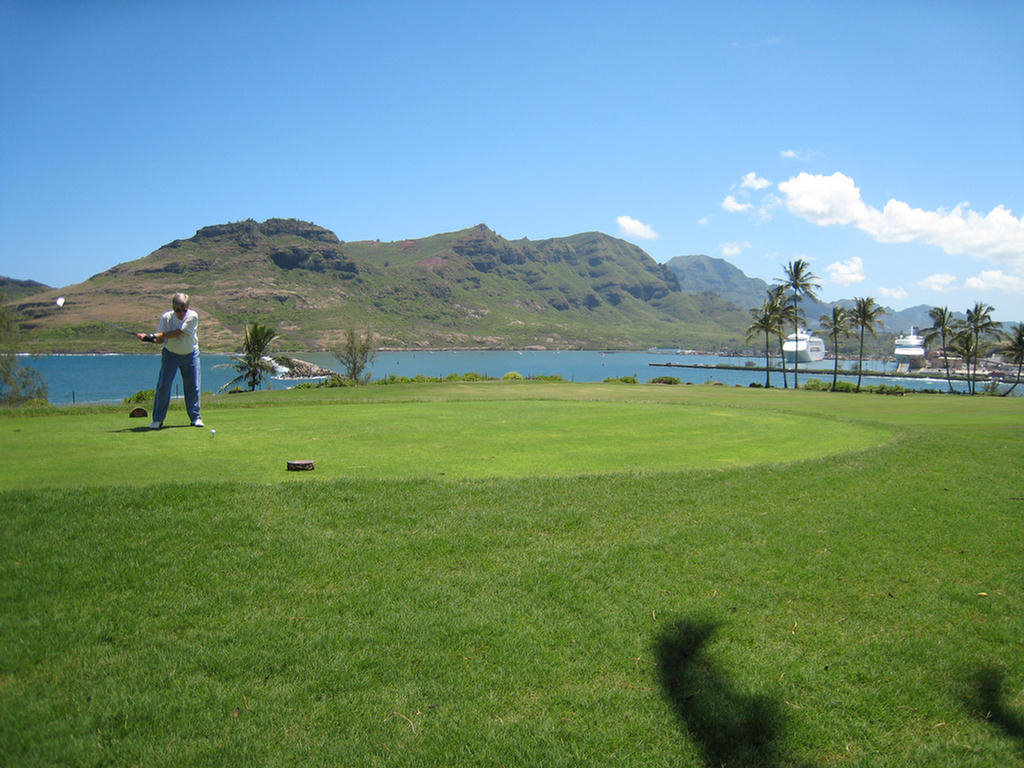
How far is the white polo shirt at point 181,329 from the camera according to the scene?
1112 centimetres

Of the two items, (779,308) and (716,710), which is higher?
(779,308)

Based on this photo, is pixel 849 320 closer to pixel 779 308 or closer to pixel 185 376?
pixel 779 308

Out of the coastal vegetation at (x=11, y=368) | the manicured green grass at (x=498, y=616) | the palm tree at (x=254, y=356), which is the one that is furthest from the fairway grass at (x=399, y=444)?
the coastal vegetation at (x=11, y=368)

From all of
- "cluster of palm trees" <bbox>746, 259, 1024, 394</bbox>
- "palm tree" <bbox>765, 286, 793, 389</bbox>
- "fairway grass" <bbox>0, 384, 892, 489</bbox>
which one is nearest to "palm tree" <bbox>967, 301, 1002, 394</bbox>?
"cluster of palm trees" <bbox>746, 259, 1024, 394</bbox>

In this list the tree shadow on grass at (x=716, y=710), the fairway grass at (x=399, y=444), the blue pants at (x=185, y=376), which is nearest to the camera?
the tree shadow on grass at (x=716, y=710)

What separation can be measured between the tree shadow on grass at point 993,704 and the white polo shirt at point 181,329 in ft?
39.1

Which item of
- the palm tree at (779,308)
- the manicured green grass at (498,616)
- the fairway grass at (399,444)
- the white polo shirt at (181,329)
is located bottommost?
the manicured green grass at (498,616)

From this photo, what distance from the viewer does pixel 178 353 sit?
1131 centimetres

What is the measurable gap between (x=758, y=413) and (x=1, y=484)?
18311 millimetres

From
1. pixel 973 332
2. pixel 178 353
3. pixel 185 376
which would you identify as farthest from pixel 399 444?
pixel 973 332

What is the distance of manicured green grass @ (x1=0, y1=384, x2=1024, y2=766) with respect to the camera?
3.87 metres

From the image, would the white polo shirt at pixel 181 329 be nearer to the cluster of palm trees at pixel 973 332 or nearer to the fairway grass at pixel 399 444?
the fairway grass at pixel 399 444

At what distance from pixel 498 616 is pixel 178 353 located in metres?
9.10

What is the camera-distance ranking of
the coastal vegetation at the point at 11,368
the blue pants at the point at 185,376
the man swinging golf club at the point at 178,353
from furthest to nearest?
the coastal vegetation at the point at 11,368 < the blue pants at the point at 185,376 < the man swinging golf club at the point at 178,353
